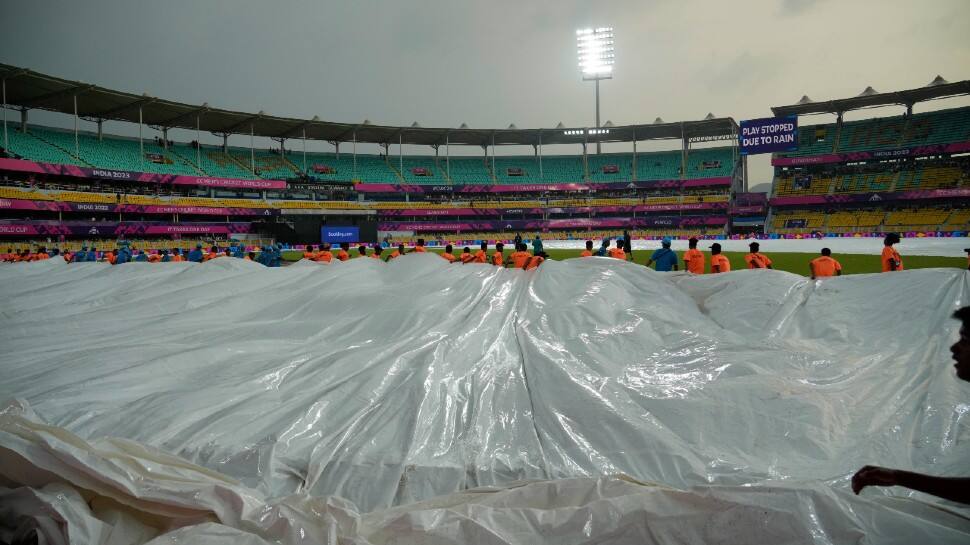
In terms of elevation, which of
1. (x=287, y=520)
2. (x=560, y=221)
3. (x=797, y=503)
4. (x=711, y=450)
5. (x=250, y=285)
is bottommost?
(x=711, y=450)

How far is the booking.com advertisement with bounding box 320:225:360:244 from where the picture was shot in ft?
129

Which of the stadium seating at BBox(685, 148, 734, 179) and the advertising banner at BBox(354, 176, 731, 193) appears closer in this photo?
the advertising banner at BBox(354, 176, 731, 193)

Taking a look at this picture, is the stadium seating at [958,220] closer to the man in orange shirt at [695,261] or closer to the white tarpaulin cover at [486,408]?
the man in orange shirt at [695,261]

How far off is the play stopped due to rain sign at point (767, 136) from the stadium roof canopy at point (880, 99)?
23.5m

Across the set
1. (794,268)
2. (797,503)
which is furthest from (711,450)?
(794,268)

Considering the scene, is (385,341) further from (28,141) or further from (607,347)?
(28,141)

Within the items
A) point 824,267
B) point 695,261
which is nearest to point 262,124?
point 695,261

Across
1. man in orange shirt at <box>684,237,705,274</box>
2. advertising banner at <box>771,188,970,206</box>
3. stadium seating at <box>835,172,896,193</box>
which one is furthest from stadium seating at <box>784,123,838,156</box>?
man in orange shirt at <box>684,237,705,274</box>

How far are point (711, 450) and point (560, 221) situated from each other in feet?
167

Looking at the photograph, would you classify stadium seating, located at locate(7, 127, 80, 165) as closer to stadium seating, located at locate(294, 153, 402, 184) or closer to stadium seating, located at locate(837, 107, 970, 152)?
stadium seating, located at locate(294, 153, 402, 184)

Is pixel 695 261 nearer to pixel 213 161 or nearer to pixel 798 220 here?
pixel 798 220

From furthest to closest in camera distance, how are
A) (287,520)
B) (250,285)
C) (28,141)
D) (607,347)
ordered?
(28,141)
(250,285)
(607,347)
(287,520)

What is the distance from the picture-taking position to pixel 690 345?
4215 mm

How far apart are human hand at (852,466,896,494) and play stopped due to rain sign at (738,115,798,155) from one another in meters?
31.4
